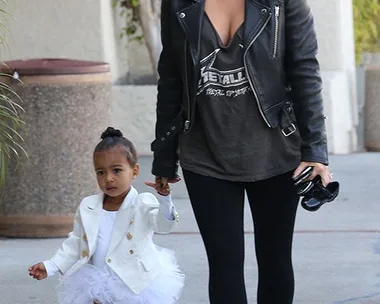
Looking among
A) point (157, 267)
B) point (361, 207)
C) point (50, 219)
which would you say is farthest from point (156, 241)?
point (157, 267)

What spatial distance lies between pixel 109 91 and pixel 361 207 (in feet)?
7.07

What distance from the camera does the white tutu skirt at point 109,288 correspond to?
13.0 feet

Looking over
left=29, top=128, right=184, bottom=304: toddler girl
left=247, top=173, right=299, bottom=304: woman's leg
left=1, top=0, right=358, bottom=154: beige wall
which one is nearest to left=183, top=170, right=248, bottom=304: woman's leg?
left=247, top=173, right=299, bottom=304: woman's leg

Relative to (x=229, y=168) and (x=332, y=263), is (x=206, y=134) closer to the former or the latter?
(x=229, y=168)

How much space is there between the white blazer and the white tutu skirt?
3cm

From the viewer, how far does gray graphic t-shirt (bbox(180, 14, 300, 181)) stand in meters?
3.58

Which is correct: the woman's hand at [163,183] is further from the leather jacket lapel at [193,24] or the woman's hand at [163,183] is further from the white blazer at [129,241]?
the leather jacket lapel at [193,24]

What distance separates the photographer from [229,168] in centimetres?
369

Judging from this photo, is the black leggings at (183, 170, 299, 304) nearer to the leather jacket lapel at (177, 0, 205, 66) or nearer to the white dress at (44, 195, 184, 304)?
the white dress at (44, 195, 184, 304)

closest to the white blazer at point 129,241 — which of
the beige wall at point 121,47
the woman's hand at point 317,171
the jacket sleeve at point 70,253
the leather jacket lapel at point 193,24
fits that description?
the jacket sleeve at point 70,253

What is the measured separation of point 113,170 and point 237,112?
0.65m

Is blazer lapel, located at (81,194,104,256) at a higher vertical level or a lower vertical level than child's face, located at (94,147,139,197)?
lower

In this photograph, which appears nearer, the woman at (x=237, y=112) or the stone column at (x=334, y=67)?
the woman at (x=237, y=112)

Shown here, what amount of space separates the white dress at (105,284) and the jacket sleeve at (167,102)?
0.17 meters
